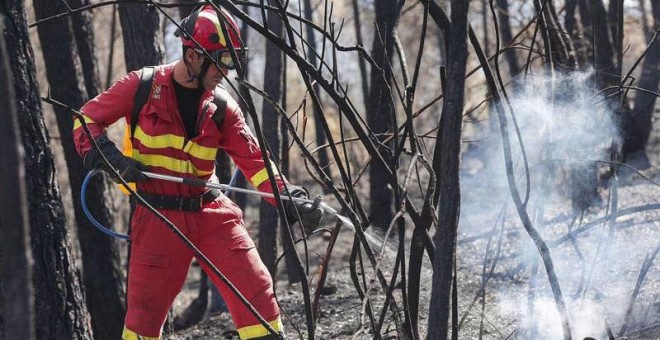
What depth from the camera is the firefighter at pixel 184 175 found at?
4.67 meters

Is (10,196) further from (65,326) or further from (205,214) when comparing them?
(65,326)

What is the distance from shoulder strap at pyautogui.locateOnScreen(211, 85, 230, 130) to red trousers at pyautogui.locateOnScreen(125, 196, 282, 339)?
1.60ft

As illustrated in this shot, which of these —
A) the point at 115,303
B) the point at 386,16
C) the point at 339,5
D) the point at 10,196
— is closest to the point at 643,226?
the point at 386,16

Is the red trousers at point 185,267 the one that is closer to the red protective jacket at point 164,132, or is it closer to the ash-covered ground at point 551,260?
the red protective jacket at point 164,132

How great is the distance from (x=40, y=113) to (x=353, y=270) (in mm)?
1886

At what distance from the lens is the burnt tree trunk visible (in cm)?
817

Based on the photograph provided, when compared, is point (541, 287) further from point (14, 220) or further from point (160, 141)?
point (14, 220)

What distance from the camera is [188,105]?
496 cm

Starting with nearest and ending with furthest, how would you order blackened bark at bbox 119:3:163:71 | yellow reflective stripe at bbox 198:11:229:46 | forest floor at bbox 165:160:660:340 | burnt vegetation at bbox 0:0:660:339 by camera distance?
burnt vegetation at bbox 0:0:660:339 < yellow reflective stripe at bbox 198:11:229:46 < forest floor at bbox 165:160:660:340 < blackened bark at bbox 119:3:163:71

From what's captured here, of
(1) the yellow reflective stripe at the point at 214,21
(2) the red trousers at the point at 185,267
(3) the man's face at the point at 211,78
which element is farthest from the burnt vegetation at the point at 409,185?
(3) the man's face at the point at 211,78

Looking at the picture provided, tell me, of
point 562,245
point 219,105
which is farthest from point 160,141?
point 562,245

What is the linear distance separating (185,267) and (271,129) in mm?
4062

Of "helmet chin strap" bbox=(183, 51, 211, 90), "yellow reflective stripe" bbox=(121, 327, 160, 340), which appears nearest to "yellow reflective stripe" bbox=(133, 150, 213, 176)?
"helmet chin strap" bbox=(183, 51, 211, 90)

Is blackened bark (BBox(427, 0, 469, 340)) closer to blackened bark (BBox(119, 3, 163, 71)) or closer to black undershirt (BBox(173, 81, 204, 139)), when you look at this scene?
black undershirt (BBox(173, 81, 204, 139))
